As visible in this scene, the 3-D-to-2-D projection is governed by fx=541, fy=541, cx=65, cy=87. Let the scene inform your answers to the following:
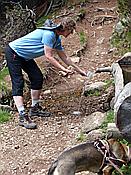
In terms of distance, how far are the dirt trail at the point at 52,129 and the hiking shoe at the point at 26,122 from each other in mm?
65

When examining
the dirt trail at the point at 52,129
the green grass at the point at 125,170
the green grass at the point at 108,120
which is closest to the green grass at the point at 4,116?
the dirt trail at the point at 52,129

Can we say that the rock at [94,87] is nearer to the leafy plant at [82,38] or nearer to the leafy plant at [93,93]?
the leafy plant at [93,93]

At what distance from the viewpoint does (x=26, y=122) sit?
6.38m

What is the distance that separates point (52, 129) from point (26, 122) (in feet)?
1.19

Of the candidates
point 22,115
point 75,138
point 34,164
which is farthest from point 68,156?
point 22,115

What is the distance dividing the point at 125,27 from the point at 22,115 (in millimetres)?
3409

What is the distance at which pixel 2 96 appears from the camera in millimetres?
7359

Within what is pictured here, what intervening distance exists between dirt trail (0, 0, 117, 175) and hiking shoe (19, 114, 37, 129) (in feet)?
0.21

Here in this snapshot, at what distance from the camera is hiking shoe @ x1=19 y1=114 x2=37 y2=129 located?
20.5 ft

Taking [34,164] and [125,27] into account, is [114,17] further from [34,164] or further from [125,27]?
[34,164]

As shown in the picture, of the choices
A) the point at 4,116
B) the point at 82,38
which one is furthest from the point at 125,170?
the point at 82,38

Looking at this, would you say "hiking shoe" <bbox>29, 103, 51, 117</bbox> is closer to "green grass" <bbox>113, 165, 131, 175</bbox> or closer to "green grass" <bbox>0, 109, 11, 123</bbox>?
"green grass" <bbox>0, 109, 11, 123</bbox>

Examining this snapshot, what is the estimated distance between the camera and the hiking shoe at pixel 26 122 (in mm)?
6262

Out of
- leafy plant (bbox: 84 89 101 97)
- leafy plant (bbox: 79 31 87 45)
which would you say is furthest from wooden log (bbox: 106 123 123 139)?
leafy plant (bbox: 79 31 87 45)
